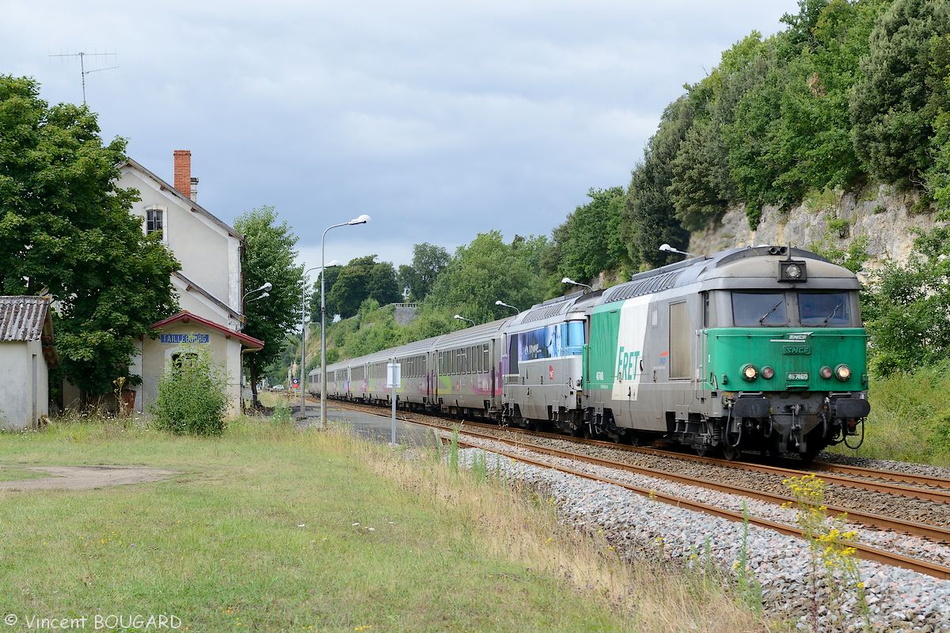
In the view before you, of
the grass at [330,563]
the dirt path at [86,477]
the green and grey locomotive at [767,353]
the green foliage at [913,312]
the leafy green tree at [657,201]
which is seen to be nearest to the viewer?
the grass at [330,563]

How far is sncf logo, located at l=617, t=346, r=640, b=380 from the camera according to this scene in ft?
68.9

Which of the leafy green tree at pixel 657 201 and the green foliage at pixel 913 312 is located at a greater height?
the leafy green tree at pixel 657 201

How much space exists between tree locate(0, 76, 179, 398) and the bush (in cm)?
629

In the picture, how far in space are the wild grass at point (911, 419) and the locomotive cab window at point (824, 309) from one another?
3715 millimetres

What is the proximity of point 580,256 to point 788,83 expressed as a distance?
120ft

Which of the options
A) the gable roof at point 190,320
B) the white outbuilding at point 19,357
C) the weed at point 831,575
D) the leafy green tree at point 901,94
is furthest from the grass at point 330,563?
the leafy green tree at point 901,94

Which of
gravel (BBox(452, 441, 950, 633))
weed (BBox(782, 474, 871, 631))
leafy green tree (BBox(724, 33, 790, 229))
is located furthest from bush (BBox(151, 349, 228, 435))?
leafy green tree (BBox(724, 33, 790, 229))

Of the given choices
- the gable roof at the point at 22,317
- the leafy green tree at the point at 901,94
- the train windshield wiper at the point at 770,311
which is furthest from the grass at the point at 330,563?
the leafy green tree at the point at 901,94

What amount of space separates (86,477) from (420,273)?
565 ft

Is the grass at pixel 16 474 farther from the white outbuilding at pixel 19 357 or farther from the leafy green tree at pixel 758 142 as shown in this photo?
the leafy green tree at pixel 758 142

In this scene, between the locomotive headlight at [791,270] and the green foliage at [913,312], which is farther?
the green foliage at [913,312]

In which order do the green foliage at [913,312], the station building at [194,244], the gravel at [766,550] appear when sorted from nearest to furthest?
the gravel at [766,550] → the green foliage at [913,312] → the station building at [194,244]

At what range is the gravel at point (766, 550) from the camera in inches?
314

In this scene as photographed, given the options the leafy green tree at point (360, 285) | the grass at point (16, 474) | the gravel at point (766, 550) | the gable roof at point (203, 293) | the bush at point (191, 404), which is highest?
the leafy green tree at point (360, 285)
